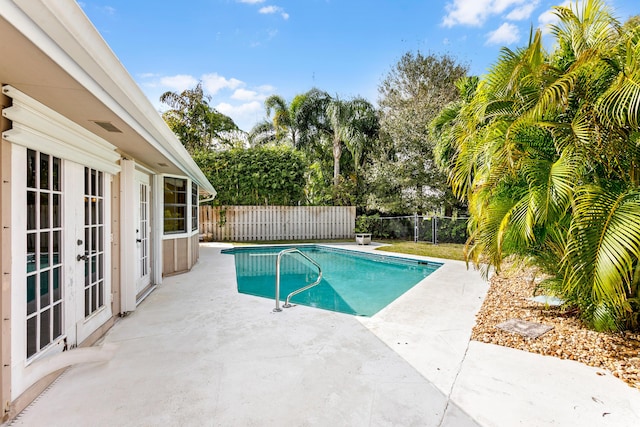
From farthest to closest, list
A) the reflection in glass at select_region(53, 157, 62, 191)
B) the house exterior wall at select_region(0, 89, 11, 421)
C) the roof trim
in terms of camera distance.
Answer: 1. the reflection in glass at select_region(53, 157, 62, 191)
2. the house exterior wall at select_region(0, 89, 11, 421)
3. the roof trim

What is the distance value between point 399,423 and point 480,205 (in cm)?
273

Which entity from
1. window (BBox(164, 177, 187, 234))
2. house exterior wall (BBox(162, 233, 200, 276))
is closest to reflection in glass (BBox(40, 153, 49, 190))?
window (BBox(164, 177, 187, 234))

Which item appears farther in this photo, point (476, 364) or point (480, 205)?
point (480, 205)

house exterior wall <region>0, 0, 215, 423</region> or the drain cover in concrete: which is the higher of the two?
house exterior wall <region>0, 0, 215, 423</region>

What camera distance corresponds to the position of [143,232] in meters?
5.06

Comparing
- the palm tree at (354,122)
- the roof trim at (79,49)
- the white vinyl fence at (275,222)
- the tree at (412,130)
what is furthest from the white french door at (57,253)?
the palm tree at (354,122)

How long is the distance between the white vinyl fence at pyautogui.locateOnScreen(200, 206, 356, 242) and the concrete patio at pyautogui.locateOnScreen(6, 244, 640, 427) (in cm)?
932

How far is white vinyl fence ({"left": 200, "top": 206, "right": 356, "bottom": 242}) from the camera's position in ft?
42.2

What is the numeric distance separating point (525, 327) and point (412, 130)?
10715 mm

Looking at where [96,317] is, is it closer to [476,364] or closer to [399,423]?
[399,423]

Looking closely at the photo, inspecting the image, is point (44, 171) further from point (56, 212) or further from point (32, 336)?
point (32, 336)

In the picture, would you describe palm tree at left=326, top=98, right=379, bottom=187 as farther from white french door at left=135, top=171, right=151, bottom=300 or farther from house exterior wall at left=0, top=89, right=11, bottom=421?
house exterior wall at left=0, top=89, right=11, bottom=421

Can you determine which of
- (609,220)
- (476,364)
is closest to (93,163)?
(476,364)

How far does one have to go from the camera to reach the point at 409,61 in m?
14.1
